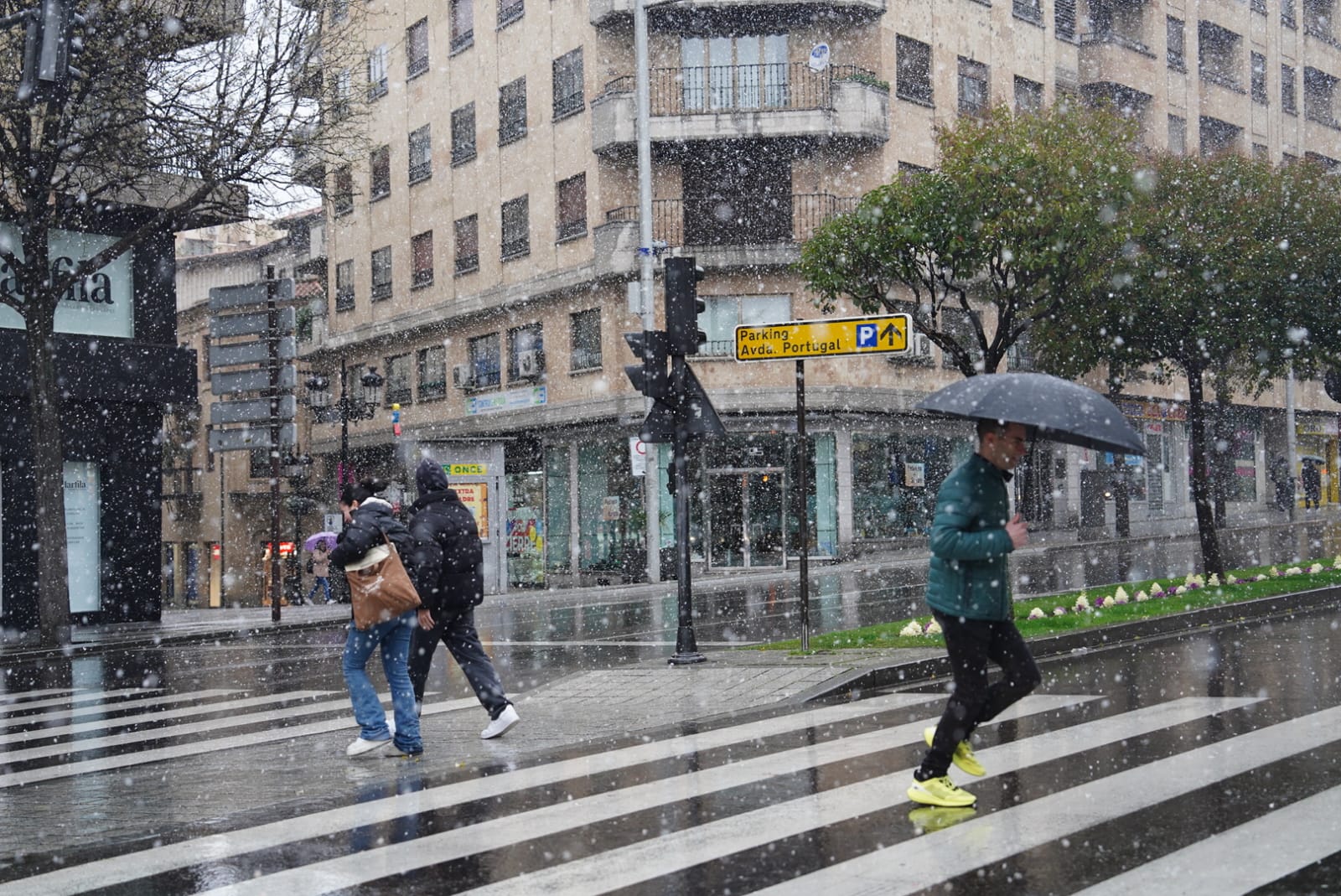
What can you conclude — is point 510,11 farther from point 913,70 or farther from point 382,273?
point 913,70

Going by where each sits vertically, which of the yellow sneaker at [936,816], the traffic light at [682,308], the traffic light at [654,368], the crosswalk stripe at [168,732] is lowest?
the crosswalk stripe at [168,732]

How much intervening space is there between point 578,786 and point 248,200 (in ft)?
56.4

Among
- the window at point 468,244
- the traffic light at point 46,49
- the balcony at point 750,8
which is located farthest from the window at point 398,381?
the traffic light at point 46,49

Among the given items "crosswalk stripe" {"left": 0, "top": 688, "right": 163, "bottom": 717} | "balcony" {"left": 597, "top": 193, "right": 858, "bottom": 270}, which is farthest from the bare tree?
"balcony" {"left": 597, "top": 193, "right": 858, "bottom": 270}

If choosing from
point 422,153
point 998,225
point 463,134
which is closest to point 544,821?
Result: point 998,225

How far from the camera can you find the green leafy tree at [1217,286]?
1891 cm

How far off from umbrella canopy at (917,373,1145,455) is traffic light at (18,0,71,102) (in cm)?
752

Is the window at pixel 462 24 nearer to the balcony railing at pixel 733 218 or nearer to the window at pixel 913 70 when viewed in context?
the balcony railing at pixel 733 218

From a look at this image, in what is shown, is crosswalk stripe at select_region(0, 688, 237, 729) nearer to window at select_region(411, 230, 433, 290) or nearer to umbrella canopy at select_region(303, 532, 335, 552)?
umbrella canopy at select_region(303, 532, 335, 552)

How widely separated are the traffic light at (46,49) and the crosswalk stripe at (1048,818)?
334 inches

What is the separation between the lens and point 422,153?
40812 millimetres

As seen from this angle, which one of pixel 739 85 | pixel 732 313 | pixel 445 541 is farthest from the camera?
pixel 739 85

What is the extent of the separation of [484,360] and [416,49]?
32.0ft

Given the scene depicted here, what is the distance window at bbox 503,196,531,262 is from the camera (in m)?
36.5
